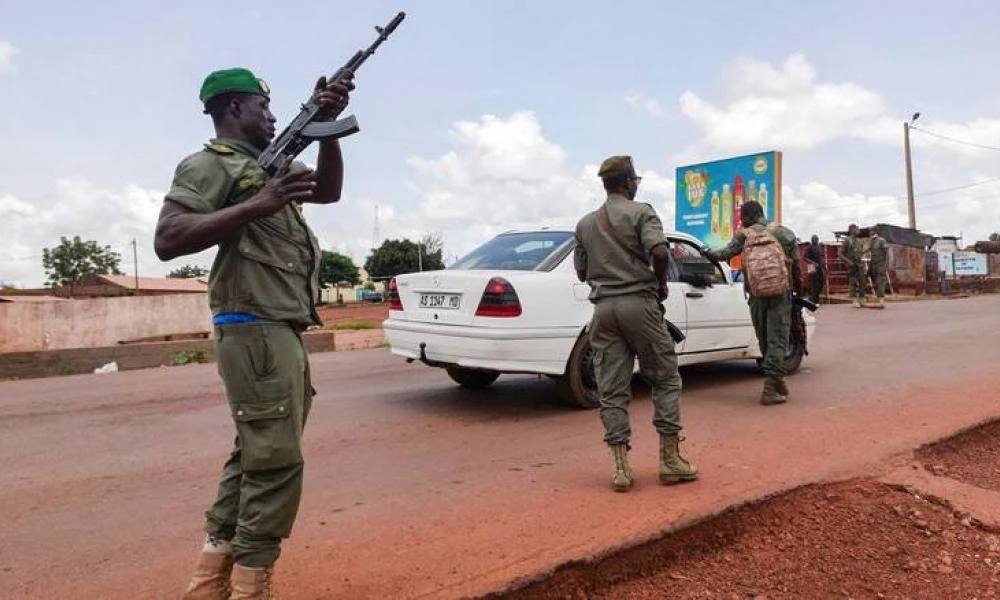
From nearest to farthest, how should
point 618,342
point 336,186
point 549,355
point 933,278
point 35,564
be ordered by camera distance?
point 336,186, point 35,564, point 618,342, point 549,355, point 933,278

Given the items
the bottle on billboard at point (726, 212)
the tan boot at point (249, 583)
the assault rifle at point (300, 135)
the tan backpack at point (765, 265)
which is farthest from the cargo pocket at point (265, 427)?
Answer: the bottle on billboard at point (726, 212)

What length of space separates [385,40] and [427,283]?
3209mm

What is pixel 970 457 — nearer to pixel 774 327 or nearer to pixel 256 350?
pixel 774 327

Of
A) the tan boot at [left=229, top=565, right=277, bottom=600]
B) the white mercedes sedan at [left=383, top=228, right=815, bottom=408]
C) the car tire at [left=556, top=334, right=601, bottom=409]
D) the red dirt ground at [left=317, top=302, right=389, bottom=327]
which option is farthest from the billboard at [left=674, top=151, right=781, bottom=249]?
the tan boot at [left=229, top=565, right=277, bottom=600]

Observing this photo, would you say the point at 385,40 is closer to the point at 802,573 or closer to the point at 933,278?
the point at 802,573

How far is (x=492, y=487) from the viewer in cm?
392

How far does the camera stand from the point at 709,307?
6.72m

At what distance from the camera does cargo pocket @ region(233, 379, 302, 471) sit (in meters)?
2.15

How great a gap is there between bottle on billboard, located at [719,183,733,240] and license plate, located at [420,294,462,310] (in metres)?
14.0

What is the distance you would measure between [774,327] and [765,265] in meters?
0.52

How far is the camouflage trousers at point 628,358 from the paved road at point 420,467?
35 cm

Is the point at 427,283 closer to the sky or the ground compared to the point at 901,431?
closer to the sky

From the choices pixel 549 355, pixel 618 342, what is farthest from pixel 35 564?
pixel 549 355

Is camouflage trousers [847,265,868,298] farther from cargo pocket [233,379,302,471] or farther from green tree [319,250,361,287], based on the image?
green tree [319,250,361,287]
